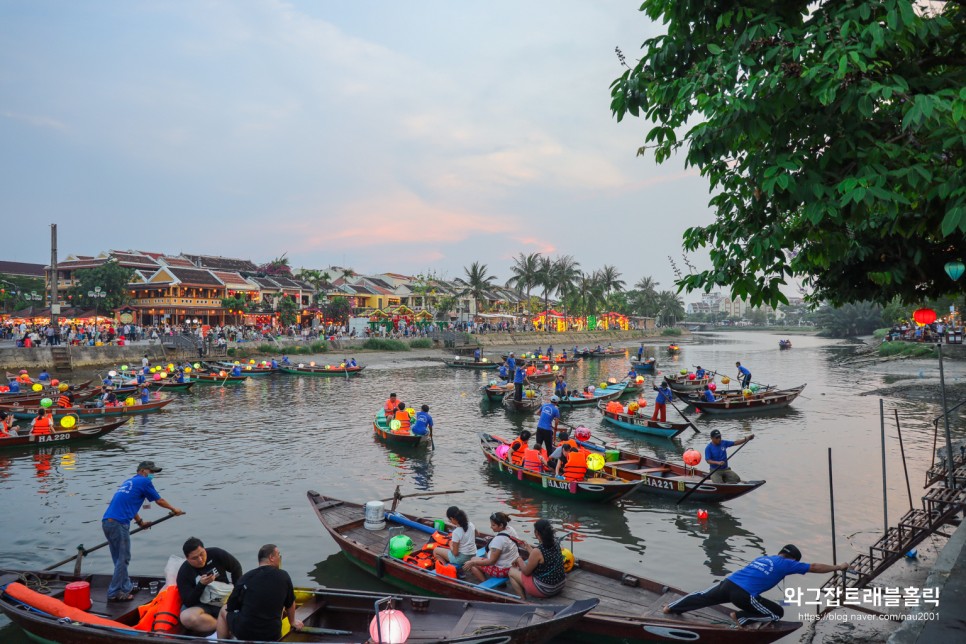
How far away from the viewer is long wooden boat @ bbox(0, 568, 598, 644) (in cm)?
664

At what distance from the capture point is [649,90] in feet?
20.7

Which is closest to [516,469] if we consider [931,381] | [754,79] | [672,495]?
[672,495]

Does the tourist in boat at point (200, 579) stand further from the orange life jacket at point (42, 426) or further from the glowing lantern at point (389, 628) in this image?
the orange life jacket at point (42, 426)

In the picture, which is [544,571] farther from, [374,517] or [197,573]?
[197,573]

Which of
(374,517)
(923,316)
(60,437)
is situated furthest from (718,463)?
(60,437)

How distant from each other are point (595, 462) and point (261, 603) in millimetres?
8747

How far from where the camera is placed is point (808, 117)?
17.3 feet

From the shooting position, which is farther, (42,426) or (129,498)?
(42,426)

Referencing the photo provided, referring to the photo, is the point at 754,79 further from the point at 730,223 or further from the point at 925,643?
the point at 925,643

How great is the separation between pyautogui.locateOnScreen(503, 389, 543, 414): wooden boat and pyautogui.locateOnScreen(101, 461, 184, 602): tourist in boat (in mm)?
18617

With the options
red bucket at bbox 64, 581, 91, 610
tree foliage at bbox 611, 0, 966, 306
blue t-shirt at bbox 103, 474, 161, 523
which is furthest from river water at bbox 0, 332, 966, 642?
tree foliage at bbox 611, 0, 966, 306

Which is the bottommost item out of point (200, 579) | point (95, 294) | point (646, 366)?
point (646, 366)

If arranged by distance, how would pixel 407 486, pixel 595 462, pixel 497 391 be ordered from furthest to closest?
1. pixel 497 391
2. pixel 407 486
3. pixel 595 462

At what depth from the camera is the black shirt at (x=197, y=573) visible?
6969mm
